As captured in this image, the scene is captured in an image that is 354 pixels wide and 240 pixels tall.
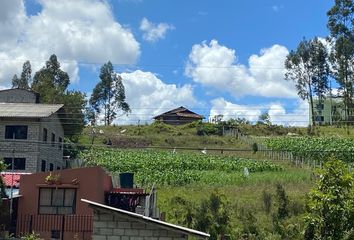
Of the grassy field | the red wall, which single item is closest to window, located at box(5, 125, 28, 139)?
the grassy field

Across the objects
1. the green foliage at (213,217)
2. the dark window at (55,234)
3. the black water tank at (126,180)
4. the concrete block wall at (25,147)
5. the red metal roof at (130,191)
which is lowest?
the dark window at (55,234)

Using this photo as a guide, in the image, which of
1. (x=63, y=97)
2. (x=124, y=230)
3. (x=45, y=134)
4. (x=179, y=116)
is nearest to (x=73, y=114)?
(x=63, y=97)

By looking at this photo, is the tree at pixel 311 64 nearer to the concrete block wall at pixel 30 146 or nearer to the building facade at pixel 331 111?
the building facade at pixel 331 111

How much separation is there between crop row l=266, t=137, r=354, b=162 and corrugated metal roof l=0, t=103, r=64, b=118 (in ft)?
80.6

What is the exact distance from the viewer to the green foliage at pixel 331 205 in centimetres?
1343

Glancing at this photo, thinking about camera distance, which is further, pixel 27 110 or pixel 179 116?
pixel 179 116

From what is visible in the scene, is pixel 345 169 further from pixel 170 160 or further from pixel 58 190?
pixel 170 160

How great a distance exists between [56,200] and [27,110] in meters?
16.1

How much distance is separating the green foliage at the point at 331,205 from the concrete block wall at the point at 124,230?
10.9 ft

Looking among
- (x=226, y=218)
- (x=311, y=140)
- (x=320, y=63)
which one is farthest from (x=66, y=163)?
(x=320, y=63)

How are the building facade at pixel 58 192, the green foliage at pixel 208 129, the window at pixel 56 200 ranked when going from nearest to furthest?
the building facade at pixel 58 192
the window at pixel 56 200
the green foliage at pixel 208 129

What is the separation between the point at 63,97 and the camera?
60.8m

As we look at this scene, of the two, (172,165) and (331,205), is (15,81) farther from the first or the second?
(331,205)

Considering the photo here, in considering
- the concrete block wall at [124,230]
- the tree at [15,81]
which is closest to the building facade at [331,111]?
the tree at [15,81]
